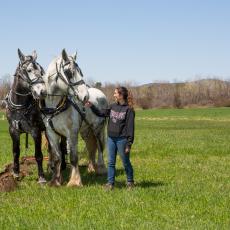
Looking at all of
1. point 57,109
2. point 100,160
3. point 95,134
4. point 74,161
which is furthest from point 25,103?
point 100,160

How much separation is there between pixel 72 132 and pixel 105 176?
2.18 m

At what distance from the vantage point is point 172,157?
15.3 m

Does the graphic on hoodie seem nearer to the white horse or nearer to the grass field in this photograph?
the grass field

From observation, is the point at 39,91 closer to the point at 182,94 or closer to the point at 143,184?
the point at 143,184

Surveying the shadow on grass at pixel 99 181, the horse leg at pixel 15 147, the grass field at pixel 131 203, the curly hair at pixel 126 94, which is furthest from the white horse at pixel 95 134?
the curly hair at pixel 126 94

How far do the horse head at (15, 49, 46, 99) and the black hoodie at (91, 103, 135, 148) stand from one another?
4.82ft

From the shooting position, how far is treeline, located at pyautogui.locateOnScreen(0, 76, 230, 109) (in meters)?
106

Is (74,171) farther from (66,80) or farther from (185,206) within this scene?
(185,206)

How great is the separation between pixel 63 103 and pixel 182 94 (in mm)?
103885

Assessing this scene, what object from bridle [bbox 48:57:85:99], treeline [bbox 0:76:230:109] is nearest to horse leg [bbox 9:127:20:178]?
bridle [bbox 48:57:85:99]

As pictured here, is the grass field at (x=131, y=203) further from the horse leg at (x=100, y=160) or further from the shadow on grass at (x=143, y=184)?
the horse leg at (x=100, y=160)

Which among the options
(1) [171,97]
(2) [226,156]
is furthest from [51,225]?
(1) [171,97]

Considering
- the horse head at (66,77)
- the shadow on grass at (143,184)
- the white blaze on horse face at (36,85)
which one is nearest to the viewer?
the horse head at (66,77)

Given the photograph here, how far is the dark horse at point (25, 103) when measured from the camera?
9680 millimetres
